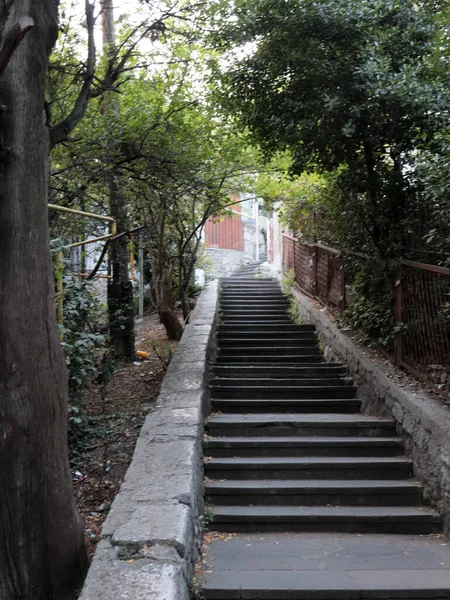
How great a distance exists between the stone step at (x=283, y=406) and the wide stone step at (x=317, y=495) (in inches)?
68.6

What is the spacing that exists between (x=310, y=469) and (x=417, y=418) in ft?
3.56

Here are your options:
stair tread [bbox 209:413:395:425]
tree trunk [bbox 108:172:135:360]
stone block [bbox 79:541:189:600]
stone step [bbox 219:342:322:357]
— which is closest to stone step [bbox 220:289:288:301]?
tree trunk [bbox 108:172:135:360]

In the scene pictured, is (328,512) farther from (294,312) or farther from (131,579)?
(294,312)

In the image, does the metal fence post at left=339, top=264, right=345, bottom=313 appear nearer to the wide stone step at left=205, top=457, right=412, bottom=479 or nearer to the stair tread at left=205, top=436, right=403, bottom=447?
the stair tread at left=205, top=436, right=403, bottom=447

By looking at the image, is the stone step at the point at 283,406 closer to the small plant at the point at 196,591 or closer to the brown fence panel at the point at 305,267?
the small plant at the point at 196,591

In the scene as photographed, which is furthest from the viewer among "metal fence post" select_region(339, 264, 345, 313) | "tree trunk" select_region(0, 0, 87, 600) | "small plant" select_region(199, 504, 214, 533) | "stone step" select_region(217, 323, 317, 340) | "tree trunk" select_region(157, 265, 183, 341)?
"tree trunk" select_region(157, 265, 183, 341)

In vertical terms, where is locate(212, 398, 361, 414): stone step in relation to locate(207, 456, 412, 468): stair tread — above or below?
above

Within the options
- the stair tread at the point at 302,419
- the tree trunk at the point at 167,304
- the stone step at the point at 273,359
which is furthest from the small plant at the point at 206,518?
the tree trunk at the point at 167,304

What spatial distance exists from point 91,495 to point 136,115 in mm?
5076

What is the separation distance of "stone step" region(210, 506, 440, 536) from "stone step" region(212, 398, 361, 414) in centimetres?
205

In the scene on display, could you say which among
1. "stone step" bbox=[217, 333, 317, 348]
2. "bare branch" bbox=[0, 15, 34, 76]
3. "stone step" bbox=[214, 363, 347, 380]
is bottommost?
"stone step" bbox=[214, 363, 347, 380]

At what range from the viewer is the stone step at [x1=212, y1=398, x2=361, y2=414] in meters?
6.93

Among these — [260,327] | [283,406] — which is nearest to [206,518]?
[283,406]

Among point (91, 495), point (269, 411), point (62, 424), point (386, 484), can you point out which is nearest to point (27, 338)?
point (62, 424)
